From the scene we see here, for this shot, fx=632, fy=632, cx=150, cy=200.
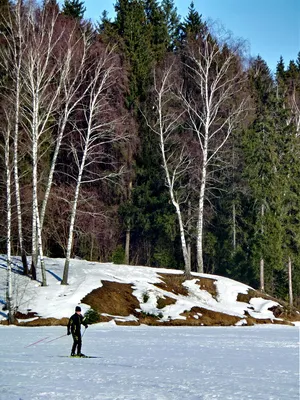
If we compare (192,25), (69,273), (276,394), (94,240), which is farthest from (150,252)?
(276,394)

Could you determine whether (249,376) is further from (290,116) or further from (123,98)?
(290,116)

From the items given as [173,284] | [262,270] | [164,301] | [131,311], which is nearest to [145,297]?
[164,301]

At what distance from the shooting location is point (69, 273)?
31844mm

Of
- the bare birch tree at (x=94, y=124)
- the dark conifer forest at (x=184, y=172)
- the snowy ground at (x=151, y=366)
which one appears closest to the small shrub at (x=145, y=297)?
the bare birch tree at (x=94, y=124)

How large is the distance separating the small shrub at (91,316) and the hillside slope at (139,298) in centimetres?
32

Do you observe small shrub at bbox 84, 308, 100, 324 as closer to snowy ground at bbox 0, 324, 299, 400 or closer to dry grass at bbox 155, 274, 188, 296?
snowy ground at bbox 0, 324, 299, 400

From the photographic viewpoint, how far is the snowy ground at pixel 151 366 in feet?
39.0

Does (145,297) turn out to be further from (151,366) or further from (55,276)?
(151,366)

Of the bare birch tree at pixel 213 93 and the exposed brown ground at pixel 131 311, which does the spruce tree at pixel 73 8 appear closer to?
Result: the bare birch tree at pixel 213 93

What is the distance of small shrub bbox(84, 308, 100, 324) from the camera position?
2647 centimetres

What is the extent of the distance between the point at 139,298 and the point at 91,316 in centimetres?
353

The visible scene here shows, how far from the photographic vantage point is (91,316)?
26625 mm

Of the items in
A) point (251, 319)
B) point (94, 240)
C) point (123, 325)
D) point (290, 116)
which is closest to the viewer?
point (123, 325)

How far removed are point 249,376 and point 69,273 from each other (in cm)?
1891
